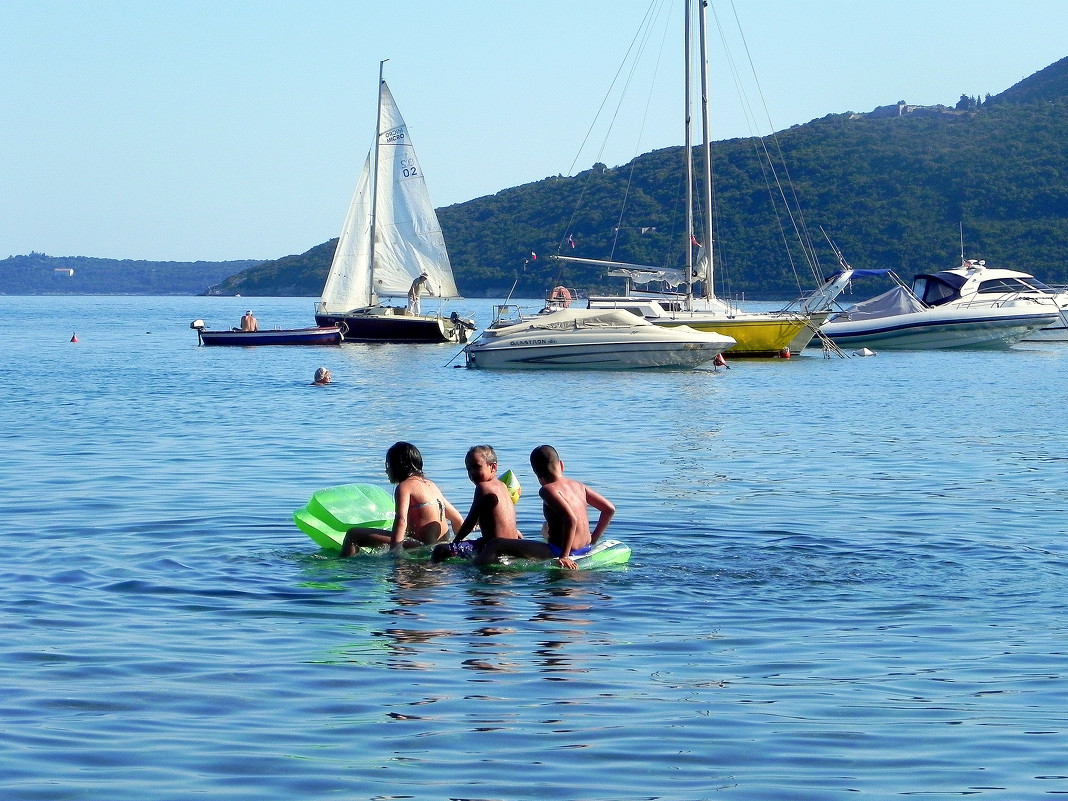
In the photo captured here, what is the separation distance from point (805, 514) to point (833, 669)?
6.09m

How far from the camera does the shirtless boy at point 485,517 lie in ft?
32.9

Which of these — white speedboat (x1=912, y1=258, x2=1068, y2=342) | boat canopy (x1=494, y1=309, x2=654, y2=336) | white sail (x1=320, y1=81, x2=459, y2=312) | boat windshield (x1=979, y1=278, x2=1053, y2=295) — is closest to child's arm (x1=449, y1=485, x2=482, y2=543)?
boat canopy (x1=494, y1=309, x2=654, y2=336)

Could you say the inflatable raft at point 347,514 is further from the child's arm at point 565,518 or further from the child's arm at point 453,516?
the child's arm at point 565,518

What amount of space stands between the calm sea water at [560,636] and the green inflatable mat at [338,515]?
0.24 meters

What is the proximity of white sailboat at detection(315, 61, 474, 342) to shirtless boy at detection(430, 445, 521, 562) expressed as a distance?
41434mm

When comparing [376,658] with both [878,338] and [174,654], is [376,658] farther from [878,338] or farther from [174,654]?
[878,338]

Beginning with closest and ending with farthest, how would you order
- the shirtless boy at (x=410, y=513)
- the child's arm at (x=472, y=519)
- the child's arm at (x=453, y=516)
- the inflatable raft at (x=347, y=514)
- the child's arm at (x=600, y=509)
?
the child's arm at (x=472, y=519) → the child's arm at (x=600, y=509) → the shirtless boy at (x=410, y=513) → the child's arm at (x=453, y=516) → the inflatable raft at (x=347, y=514)

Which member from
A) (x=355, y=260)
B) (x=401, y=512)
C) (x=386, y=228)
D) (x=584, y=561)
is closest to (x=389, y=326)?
(x=355, y=260)

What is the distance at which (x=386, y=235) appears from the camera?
172ft

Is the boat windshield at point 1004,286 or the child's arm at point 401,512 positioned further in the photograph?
the boat windshield at point 1004,286

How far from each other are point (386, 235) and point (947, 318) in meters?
20.2

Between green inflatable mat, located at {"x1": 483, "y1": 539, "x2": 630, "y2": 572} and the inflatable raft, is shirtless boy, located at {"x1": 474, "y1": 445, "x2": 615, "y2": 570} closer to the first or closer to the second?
green inflatable mat, located at {"x1": 483, "y1": 539, "x2": 630, "y2": 572}

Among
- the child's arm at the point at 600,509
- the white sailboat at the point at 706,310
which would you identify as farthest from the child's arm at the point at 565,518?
the white sailboat at the point at 706,310

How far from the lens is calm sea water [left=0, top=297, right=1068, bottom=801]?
6.01 metres
